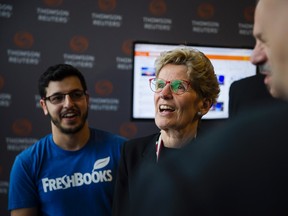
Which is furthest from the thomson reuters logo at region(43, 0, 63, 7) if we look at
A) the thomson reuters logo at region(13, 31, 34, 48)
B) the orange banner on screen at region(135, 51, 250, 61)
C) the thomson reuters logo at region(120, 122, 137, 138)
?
the thomson reuters logo at region(120, 122, 137, 138)

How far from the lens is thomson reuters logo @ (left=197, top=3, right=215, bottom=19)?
377 centimetres

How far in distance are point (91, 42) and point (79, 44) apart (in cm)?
11

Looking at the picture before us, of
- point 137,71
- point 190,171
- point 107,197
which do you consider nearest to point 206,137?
point 190,171

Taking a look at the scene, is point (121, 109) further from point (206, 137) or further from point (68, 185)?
point (206, 137)

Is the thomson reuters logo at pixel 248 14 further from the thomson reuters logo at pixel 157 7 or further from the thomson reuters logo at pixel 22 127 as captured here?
the thomson reuters logo at pixel 22 127

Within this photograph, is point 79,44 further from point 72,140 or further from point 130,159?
point 130,159

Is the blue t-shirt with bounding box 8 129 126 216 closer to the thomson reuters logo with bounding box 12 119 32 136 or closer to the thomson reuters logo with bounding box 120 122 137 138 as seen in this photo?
the thomson reuters logo with bounding box 12 119 32 136

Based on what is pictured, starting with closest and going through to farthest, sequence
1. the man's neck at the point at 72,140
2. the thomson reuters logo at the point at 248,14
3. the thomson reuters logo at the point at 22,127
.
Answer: the man's neck at the point at 72,140, the thomson reuters logo at the point at 22,127, the thomson reuters logo at the point at 248,14

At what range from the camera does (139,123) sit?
3605 millimetres

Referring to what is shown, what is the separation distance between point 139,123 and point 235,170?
328 cm

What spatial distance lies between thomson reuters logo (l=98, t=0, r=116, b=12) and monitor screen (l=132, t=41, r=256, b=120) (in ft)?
2.42

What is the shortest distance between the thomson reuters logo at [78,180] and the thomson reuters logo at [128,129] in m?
1.51

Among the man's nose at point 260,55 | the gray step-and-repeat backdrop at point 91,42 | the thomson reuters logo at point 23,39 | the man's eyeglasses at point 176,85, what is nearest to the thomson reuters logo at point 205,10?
the gray step-and-repeat backdrop at point 91,42

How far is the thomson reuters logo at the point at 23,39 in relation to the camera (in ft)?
11.0
